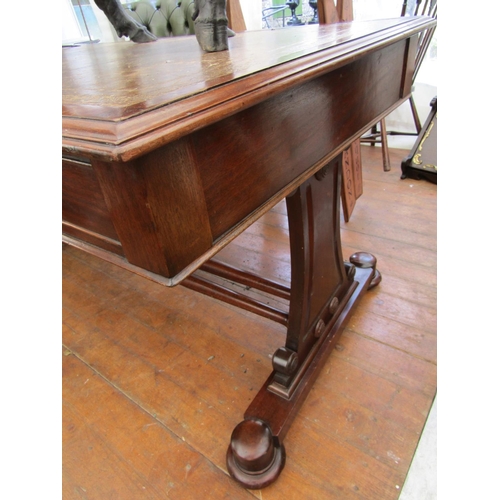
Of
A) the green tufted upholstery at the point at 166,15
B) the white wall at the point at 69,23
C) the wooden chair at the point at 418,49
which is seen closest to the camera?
the green tufted upholstery at the point at 166,15

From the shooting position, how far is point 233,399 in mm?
1010

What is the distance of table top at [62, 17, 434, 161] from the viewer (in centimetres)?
32

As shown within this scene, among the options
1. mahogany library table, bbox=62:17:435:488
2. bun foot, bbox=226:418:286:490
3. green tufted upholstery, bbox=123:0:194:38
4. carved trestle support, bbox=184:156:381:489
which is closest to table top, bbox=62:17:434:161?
mahogany library table, bbox=62:17:435:488

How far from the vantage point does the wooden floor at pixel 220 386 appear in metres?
0.84

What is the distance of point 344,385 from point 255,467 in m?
0.35

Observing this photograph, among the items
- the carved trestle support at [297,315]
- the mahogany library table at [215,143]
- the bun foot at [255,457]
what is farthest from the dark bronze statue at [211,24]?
the bun foot at [255,457]

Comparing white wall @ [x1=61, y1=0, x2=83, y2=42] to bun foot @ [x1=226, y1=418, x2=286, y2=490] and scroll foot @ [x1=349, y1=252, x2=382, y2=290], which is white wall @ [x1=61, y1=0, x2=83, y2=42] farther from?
bun foot @ [x1=226, y1=418, x2=286, y2=490]

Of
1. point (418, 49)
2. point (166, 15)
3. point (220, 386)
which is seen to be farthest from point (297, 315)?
point (418, 49)

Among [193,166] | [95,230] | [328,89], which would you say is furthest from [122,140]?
[328,89]

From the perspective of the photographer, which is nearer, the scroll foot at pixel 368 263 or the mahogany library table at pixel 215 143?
the mahogany library table at pixel 215 143

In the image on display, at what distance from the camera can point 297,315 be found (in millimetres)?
933

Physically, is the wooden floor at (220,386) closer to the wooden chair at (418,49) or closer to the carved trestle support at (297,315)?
the carved trestle support at (297,315)

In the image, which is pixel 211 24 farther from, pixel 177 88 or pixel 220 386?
pixel 220 386

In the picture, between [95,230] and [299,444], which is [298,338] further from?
[95,230]
